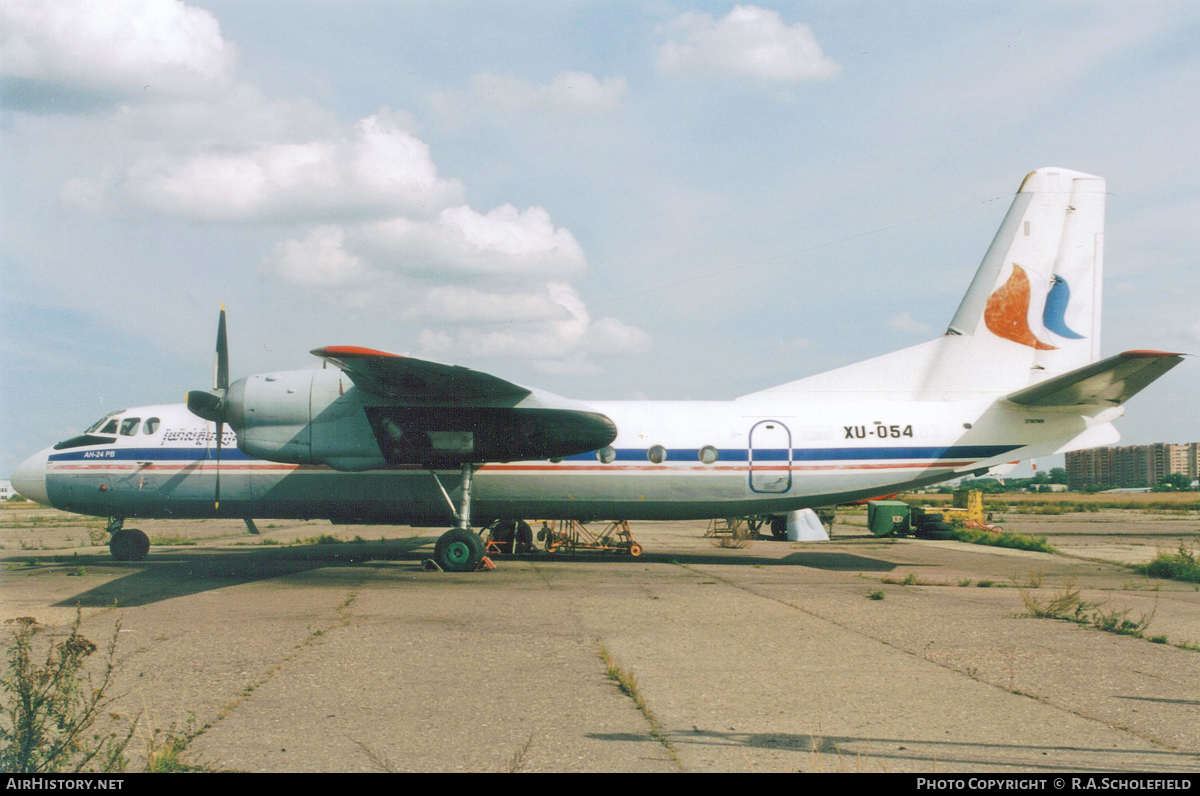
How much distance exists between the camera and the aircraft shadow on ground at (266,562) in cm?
1105

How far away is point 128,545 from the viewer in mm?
15781

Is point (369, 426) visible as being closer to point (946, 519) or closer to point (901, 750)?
point (901, 750)

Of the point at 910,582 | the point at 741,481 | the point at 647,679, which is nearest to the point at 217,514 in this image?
the point at 741,481

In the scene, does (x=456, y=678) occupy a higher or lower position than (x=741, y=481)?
lower

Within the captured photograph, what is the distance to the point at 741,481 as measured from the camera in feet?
48.1

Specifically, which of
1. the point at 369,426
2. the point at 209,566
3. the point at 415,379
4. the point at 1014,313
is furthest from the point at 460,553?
the point at 1014,313

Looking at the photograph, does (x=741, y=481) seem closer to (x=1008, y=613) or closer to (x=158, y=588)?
(x=1008, y=613)

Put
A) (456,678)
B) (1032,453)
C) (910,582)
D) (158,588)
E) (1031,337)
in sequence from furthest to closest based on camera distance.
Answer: (1031,337)
(1032,453)
(910,582)
(158,588)
(456,678)

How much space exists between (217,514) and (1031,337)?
650 inches

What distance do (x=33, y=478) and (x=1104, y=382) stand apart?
66.6 ft

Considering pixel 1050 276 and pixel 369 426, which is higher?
pixel 1050 276

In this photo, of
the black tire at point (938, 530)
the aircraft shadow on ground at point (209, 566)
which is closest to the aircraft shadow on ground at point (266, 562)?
the aircraft shadow on ground at point (209, 566)

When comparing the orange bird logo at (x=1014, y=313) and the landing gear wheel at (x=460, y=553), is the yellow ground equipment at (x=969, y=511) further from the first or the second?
the landing gear wheel at (x=460, y=553)

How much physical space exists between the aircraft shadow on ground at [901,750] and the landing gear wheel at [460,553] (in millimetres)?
9207
